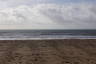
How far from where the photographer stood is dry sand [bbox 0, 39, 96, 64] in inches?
122

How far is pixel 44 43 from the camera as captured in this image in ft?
11.9

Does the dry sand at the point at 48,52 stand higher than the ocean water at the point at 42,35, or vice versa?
the ocean water at the point at 42,35

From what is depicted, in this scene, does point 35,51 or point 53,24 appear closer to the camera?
point 35,51

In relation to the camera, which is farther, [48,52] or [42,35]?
[42,35]

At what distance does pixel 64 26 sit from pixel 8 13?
1634 millimetres

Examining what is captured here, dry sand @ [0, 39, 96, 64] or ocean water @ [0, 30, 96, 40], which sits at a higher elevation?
ocean water @ [0, 30, 96, 40]

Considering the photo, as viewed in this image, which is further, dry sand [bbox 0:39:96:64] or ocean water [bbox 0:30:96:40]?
ocean water [bbox 0:30:96:40]

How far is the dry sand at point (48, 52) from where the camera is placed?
3.10m

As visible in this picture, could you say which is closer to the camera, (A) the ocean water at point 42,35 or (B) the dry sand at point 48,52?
(B) the dry sand at point 48,52

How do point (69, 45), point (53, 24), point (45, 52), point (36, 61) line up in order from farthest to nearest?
point (53, 24) → point (69, 45) → point (45, 52) → point (36, 61)

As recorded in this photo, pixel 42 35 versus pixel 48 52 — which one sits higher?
pixel 42 35

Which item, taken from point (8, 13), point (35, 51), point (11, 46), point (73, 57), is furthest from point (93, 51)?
point (8, 13)

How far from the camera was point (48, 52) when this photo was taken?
10.9 ft

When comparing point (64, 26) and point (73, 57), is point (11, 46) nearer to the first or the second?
point (73, 57)
